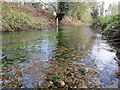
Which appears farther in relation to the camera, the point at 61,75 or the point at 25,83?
the point at 61,75

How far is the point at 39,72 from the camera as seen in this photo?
2213 mm

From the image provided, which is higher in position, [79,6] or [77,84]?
[79,6]

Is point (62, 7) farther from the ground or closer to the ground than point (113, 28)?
farther from the ground

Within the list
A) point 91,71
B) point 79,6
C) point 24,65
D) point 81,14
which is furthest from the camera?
point 81,14

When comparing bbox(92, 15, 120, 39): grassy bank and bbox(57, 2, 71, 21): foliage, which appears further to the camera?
bbox(57, 2, 71, 21): foliage

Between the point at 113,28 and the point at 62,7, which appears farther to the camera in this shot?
the point at 62,7

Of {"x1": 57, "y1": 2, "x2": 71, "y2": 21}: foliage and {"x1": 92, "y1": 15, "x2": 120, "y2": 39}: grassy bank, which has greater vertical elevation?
{"x1": 57, "y1": 2, "x2": 71, "y2": 21}: foliage

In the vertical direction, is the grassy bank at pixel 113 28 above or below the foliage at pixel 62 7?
below

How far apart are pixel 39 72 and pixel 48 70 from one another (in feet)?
0.65

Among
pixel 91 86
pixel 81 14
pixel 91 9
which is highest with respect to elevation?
pixel 91 9

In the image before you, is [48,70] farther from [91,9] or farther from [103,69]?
[91,9]

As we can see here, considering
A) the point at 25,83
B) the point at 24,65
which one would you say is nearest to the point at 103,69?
the point at 25,83

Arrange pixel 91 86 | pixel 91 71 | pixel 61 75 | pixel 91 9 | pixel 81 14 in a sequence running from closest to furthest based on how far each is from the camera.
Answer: pixel 91 86 < pixel 61 75 < pixel 91 71 < pixel 81 14 < pixel 91 9

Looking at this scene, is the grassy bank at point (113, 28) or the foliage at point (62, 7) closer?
the grassy bank at point (113, 28)
